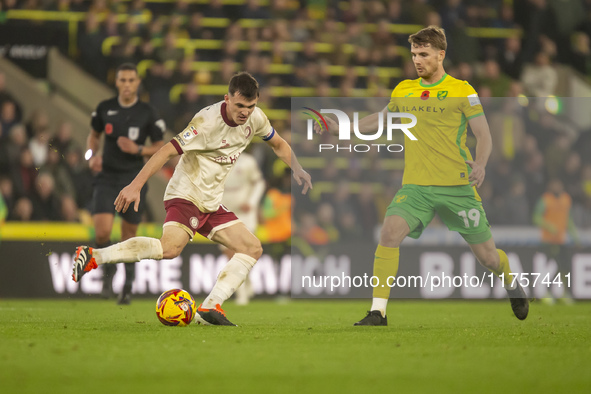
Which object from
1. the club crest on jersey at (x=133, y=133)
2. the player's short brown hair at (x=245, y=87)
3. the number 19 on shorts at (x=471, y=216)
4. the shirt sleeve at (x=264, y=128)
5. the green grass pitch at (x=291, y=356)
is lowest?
the green grass pitch at (x=291, y=356)

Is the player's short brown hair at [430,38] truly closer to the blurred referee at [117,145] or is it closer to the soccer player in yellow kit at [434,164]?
the soccer player in yellow kit at [434,164]

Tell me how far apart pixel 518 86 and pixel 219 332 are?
12.0 m

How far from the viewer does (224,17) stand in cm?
1808

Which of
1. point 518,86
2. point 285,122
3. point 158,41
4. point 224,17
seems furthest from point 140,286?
point 518,86

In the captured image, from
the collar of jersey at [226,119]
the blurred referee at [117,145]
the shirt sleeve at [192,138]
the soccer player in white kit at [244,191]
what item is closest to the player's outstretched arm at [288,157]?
the collar of jersey at [226,119]

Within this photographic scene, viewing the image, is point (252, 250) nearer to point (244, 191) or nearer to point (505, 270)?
point (505, 270)

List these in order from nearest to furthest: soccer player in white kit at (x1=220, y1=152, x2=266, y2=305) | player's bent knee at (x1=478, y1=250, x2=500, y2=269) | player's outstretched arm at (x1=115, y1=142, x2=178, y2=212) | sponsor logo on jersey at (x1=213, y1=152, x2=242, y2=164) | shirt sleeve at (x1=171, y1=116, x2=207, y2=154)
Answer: player's outstretched arm at (x1=115, y1=142, x2=178, y2=212) → shirt sleeve at (x1=171, y1=116, x2=207, y2=154) → sponsor logo on jersey at (x1=213, y1=152, x2=242, y2=164) → player's bent knee at (x1=478, y1=250, x2=500, y2=269) → soccer player in white kit at (x1=220, y1=152, x2=266, y2=305)

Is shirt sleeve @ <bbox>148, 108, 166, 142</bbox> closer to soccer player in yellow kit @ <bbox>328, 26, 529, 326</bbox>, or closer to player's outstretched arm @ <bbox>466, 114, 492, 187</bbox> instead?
soccer player in yellow kit @ <bbox>328, 26, 529, 326</bbox>

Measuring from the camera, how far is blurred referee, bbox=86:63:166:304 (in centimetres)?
1017

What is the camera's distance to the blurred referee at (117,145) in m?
10.2

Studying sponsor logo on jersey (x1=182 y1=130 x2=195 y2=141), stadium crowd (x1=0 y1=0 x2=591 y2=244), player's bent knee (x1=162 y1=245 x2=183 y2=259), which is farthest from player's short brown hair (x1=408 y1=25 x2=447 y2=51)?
stadium crowd (x1=0 y1=0 x2=591 y2=244)

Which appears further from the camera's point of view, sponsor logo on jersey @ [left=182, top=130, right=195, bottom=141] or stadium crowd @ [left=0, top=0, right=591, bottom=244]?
stadium crowd @ [left=0, top=0, right=591, bottom=244]

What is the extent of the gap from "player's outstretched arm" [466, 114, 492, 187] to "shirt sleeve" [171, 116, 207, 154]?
2.18 metres

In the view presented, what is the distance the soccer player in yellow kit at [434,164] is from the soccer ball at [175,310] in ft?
4.61
